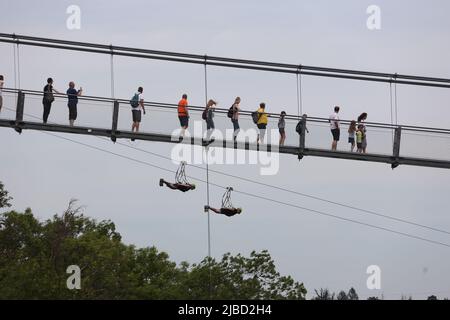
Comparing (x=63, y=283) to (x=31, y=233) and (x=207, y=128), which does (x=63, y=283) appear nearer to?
(x=31, y=233)

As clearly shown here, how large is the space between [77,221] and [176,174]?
64.9 metres

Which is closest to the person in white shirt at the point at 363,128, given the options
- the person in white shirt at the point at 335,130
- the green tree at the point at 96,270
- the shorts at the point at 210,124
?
the person in white shirt at the point at 335,130

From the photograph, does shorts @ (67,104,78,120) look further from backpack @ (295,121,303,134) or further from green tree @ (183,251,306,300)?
green tree @ (183,251,306,300)

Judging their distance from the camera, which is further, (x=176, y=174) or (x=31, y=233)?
(x=31, y=233)

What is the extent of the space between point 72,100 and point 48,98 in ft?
2.51

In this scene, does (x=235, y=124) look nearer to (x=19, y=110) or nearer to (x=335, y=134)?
(x=335, y=134)

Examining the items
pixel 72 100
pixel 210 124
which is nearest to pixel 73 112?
pixel 72 100

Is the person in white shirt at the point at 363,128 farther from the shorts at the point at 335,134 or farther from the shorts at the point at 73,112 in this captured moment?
the shorts at the point at 73,112

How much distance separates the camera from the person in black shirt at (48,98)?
44781 millimetres

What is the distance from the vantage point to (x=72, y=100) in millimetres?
45406

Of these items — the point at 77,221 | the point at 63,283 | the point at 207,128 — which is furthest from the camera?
the point at 77,221

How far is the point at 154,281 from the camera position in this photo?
11294 centimetres
